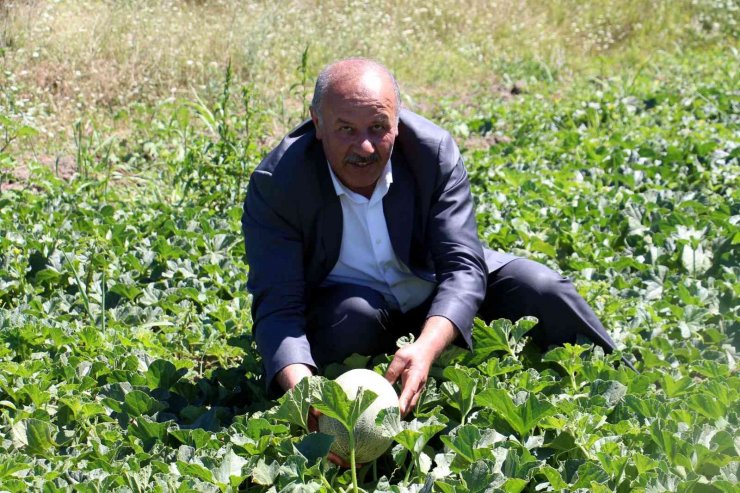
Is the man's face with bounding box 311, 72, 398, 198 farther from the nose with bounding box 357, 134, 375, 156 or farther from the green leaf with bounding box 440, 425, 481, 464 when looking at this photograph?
the green leaf with bounding box 440, 425, 481, 464

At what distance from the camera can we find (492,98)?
28.5 feet

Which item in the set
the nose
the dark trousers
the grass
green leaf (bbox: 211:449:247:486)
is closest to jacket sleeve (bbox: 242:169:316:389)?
the dark trousers

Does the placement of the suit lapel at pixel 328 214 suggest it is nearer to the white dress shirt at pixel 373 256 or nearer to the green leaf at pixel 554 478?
the white dress shirt at pixel 373 256

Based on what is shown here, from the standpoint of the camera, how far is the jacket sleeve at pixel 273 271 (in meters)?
3.46

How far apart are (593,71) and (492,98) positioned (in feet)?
4.59

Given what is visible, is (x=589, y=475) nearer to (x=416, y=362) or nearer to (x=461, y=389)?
(x=461, y=389)

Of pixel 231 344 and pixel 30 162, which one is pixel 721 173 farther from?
pixel 30 162

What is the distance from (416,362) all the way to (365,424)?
28 cm

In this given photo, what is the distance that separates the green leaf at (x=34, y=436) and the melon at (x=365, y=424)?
2.84ft

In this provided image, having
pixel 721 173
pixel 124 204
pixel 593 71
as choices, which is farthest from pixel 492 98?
pixel 124 204

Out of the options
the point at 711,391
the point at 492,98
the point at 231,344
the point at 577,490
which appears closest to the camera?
the point at 577,490

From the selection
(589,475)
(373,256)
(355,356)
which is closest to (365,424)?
(355,356)

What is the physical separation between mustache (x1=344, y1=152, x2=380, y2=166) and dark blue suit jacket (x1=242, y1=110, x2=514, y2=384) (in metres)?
0.20

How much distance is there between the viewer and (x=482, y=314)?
4.00 m
